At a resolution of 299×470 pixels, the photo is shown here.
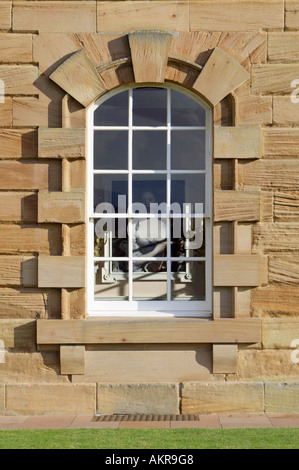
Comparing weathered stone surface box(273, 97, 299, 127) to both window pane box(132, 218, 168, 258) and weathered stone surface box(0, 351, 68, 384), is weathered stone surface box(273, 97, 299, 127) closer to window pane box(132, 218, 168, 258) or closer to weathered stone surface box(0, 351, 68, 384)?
window pane box(132, 218, 168, 258)

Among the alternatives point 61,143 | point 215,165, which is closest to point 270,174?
point 215,165

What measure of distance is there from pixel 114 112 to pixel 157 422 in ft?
10.8

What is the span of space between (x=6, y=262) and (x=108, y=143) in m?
1.67

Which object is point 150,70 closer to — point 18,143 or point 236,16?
point 236,16

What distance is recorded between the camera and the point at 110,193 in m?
7.41

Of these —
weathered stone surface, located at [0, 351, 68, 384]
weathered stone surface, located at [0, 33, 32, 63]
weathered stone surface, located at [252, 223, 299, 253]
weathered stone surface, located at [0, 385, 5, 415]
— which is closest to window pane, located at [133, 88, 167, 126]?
weathered stone surface, located at [0, 33, 32, 63]


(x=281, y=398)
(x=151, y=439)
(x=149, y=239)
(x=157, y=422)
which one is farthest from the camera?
(x=149, y=239)

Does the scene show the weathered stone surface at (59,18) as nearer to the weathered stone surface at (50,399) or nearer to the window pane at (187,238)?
the window pane at (187,238)

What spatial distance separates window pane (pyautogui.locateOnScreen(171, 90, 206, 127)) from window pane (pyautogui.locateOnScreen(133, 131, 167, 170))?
0.73 ft

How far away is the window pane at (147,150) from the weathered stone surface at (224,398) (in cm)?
239

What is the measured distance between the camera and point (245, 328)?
707cm

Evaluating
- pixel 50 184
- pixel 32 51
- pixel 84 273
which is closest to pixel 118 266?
pixel 84 273

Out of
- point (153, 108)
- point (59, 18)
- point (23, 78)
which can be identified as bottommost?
point (153, 108)

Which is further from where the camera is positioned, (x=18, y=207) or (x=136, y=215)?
(x=136, y=215)
